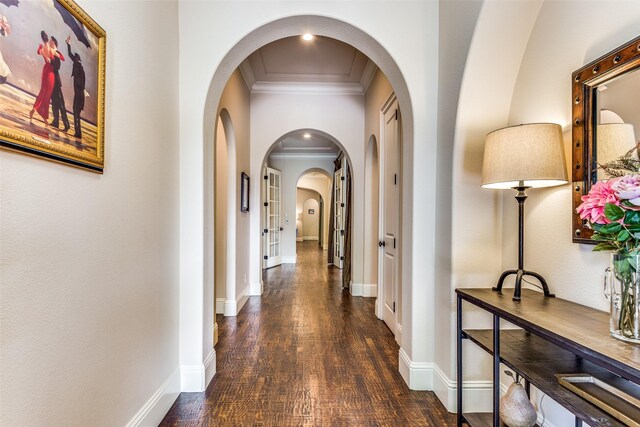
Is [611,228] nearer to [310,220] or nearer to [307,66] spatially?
[307,66]

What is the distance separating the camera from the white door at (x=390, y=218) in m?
3.19

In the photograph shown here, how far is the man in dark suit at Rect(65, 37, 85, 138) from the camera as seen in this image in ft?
3.92

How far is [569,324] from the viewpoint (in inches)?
45.6

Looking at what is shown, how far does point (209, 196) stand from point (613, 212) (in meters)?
2.15

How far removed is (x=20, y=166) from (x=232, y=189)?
282 centimetres

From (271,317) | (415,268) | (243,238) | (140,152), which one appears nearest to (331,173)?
(243,238)

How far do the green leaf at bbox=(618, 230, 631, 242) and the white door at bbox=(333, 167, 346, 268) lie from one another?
5.80 metres

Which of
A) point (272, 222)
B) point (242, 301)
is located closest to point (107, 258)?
point (242, 301)

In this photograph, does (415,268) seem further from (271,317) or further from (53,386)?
(271,317)

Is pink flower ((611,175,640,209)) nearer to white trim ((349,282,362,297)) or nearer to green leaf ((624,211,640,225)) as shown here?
green leaf ((624,211,640,225))

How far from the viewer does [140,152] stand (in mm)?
1701

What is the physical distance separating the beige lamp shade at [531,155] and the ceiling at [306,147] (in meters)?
5.39

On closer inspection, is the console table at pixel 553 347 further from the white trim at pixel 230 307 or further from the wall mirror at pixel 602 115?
the white trim at pixel 230 307

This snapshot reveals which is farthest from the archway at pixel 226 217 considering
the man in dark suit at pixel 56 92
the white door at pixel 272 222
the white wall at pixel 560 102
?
the white wall at pixel 560 102
